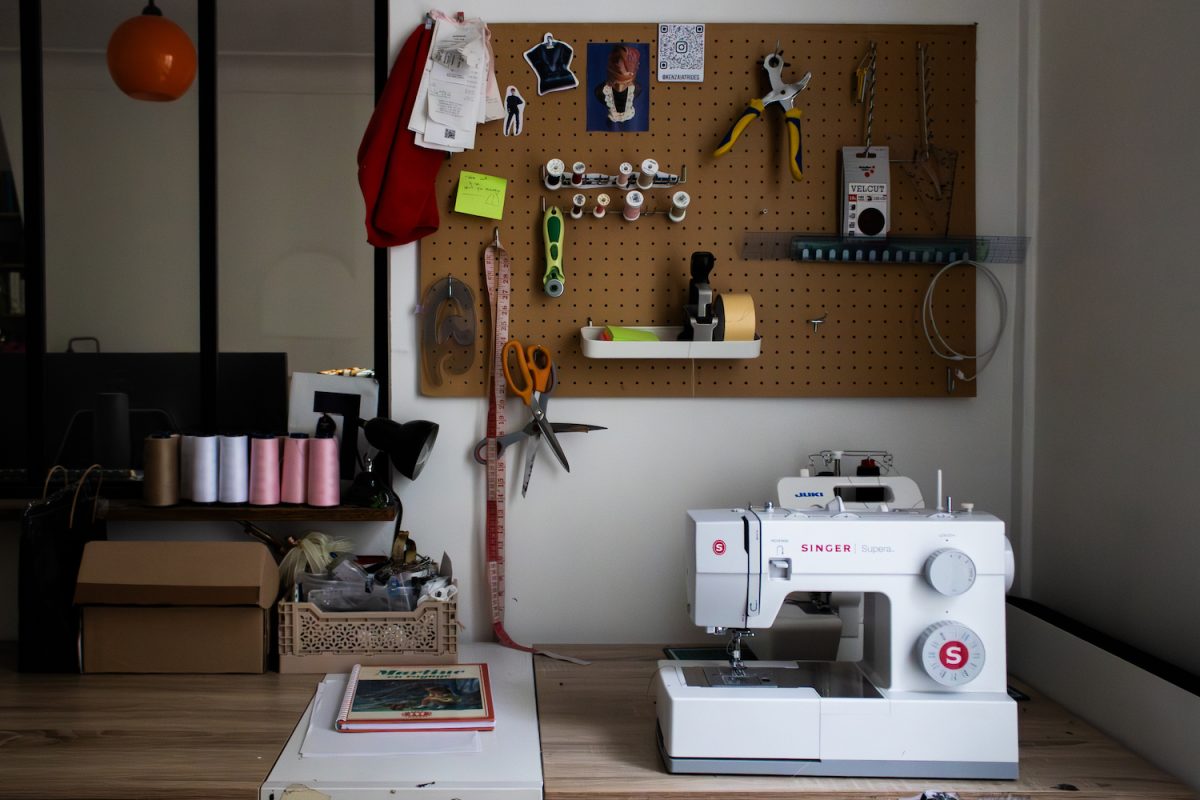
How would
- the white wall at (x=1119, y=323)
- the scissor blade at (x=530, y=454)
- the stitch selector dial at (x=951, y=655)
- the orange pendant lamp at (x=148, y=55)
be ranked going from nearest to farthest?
the stitch selector dial at (x=951, y=655)
the white wall at (x=1119, y=323)
the orange pendant lamp at (x=148, y=55)
the scissor blade at (x=530, y=454)

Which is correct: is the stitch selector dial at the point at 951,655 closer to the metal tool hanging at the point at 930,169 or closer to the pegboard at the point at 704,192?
the pegboard at the point at 704,192

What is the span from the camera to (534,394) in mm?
1902

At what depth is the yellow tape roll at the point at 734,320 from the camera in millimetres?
1850

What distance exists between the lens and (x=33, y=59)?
194cm

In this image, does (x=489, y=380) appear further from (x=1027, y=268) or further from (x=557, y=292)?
(x=1027, y=268)

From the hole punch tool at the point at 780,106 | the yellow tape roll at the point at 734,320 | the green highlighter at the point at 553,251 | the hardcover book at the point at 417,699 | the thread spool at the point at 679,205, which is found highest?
the hole punch tool at the point at 780,106

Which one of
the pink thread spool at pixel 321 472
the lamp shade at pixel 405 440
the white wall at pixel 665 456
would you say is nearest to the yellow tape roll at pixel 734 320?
the white wall at pixel 665 456

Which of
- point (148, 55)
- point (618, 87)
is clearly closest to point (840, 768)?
point (618, 87)

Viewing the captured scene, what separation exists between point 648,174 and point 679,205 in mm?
92

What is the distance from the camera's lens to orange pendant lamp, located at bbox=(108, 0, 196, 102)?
63.7 inches

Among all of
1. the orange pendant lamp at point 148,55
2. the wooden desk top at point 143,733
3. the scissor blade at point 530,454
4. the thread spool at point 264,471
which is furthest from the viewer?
the scissor blade at point 530,454

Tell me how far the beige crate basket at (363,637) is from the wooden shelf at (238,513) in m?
0.19

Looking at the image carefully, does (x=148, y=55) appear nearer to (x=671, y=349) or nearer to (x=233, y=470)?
(x=233, y=470)

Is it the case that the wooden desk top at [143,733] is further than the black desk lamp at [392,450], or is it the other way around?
the black desk lamp at [392,450]
